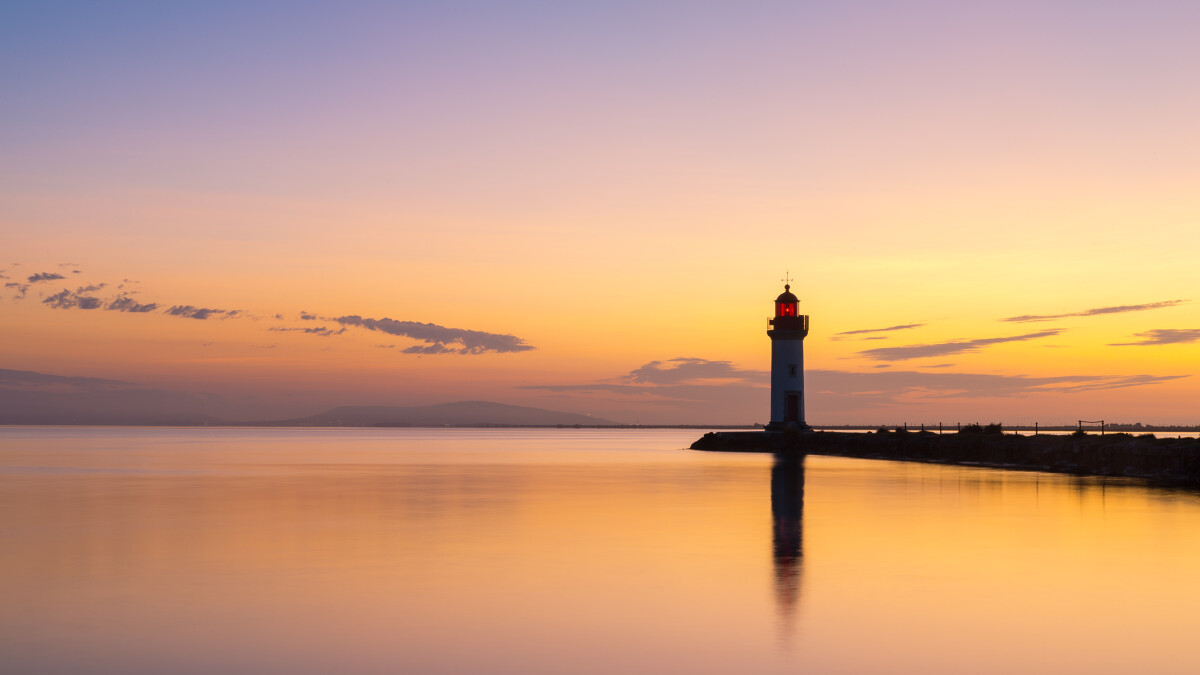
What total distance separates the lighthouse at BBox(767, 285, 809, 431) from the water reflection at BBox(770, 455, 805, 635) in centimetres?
2123

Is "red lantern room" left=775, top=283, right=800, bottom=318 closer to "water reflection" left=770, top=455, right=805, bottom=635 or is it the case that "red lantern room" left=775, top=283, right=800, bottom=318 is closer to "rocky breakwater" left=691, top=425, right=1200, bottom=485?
"rocky breakwater" left=691, top=425, right=1200, bottom=485

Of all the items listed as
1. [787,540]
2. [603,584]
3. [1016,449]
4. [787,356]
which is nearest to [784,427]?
[787,356]

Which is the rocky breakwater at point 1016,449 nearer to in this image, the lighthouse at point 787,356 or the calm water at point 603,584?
the lighthouse at point 787,356

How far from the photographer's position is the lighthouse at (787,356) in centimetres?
5859

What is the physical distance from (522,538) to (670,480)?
19.0m

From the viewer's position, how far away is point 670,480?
37.7 m

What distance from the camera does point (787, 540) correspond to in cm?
1878

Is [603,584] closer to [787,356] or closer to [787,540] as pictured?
[787,540]

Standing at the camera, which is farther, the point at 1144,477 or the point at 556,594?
the point at 1144,477

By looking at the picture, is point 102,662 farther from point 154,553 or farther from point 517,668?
point 154,553

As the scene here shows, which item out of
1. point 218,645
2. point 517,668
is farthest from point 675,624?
point 218,645

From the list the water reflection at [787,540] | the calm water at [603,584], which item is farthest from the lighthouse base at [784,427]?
the calm water at [603,584]

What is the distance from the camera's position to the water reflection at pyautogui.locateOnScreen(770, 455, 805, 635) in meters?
12.5

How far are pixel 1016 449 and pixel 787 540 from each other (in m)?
32.5
